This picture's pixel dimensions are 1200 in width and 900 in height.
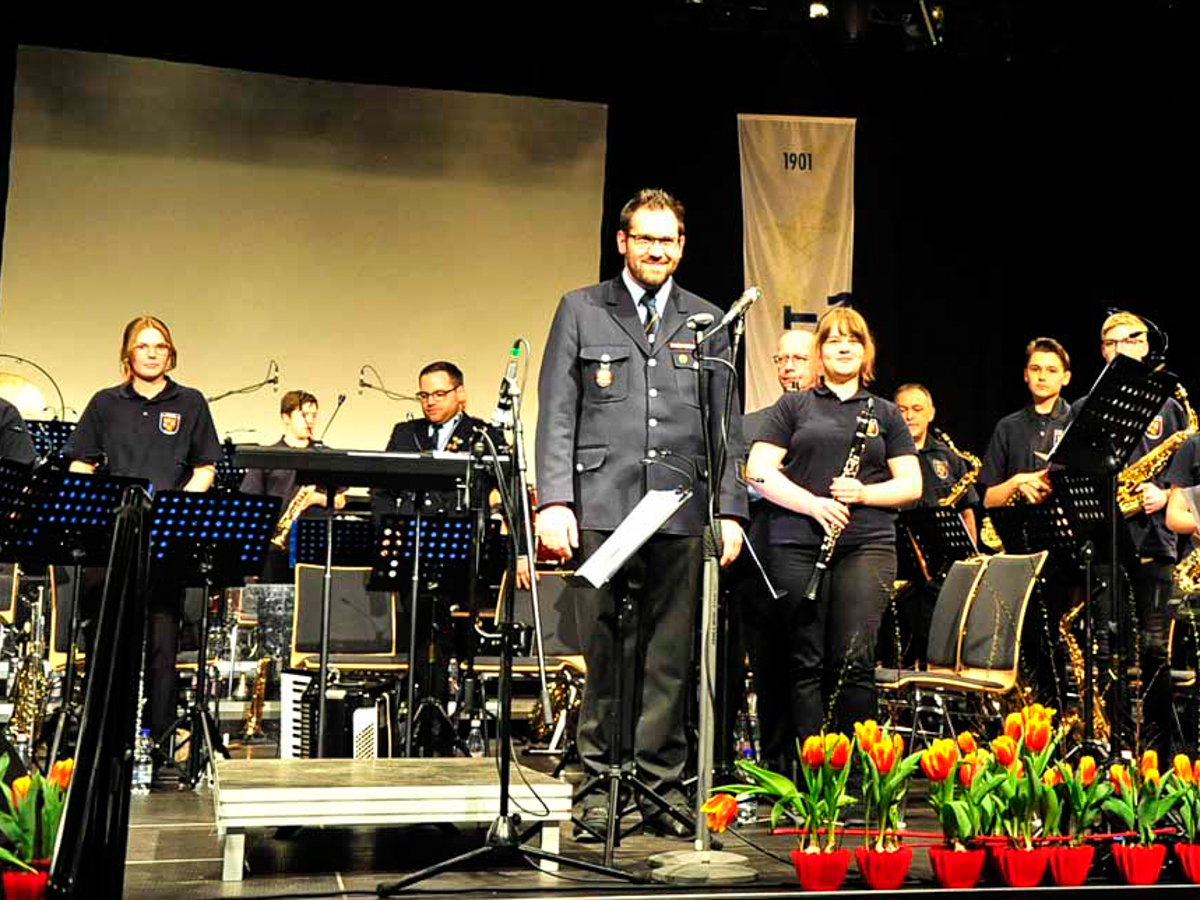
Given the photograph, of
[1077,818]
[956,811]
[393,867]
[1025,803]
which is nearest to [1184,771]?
[1077,818]

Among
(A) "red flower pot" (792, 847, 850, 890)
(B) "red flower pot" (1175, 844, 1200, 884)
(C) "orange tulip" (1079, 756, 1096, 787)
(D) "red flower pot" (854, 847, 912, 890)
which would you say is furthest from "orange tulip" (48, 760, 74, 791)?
(B) "red flower pot" (1175, 844, 1200, 884)

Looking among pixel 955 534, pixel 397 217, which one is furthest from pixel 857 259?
pixel 955 534

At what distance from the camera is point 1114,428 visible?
14.8 feet

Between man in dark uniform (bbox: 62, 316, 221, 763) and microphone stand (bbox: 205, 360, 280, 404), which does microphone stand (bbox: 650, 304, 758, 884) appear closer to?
man in dark uniform (bbox: 62, 316, 221, 763)

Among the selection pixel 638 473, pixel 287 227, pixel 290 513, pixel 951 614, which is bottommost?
pixel 951 614

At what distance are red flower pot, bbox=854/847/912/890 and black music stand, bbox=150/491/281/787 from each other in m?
2.65

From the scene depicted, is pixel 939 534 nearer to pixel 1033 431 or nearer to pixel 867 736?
pixel 1033 431

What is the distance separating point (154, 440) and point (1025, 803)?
372 cm

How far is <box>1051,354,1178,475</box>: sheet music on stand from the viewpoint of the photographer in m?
4.46

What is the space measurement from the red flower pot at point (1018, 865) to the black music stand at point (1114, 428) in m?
1.03

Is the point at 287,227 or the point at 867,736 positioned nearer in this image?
the point at 867,736

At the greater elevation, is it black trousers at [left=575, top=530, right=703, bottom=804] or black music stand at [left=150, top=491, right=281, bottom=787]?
black music stand at [left=150, top=491, right=281, bottom=787]

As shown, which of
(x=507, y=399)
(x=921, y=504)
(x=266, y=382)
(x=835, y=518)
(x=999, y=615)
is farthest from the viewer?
(x=266, y=382)

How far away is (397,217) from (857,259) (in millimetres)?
3301
